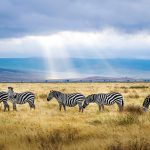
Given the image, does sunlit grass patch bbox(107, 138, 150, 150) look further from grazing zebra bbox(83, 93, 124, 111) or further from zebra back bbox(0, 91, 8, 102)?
zebra back bbox(0, 91, 8, 102)

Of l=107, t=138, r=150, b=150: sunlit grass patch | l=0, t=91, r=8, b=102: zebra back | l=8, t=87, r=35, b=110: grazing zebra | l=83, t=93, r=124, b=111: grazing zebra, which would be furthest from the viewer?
l=0, t=91, r=8, b=102: zebra back

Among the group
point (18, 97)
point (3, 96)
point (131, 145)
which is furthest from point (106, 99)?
point (131, 145)

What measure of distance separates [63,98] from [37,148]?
15874 millimetres

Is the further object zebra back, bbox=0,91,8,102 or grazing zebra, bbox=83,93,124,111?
zebra back, bbox=0,91,8,102

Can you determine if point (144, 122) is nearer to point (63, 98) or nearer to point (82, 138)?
point (82, 138)

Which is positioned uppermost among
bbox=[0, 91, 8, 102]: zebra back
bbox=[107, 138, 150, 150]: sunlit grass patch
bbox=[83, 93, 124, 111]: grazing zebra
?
bbox=[0, 91, 8, 102]: zebra back

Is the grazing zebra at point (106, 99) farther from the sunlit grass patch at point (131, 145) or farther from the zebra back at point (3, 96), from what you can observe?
the sunlit grass patch at point (131, 145)

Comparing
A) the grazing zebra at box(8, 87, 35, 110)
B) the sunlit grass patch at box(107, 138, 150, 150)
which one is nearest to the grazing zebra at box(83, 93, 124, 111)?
the grazing zebra at box(8, 87, 35, 110)

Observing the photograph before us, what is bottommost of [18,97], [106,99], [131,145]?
[131,145]

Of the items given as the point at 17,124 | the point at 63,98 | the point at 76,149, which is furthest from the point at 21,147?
the point at 63,98

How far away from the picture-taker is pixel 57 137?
14102 millimetres

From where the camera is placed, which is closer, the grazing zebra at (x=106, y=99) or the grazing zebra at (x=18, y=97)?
the grazing zebra at (x=106, y=99)

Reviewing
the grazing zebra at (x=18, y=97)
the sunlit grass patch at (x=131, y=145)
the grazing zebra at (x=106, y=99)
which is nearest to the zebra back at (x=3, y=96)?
the grazing zebra at (x=18, y=97)

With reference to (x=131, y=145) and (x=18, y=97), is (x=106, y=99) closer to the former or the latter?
(x=18, y=97)
